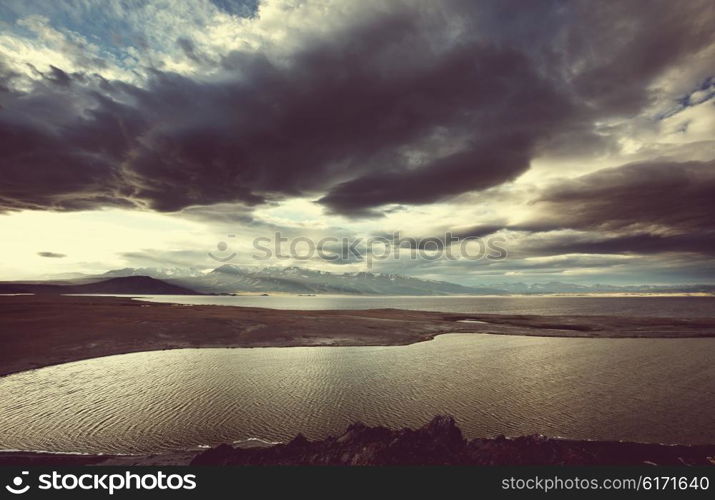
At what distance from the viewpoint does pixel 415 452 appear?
578 inches

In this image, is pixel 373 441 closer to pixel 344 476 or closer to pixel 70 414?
pixel 344 476

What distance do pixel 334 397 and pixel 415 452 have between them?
48.3 ft

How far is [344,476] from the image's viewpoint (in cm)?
1080

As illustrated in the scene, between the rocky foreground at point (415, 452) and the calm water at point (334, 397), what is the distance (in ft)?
16.9

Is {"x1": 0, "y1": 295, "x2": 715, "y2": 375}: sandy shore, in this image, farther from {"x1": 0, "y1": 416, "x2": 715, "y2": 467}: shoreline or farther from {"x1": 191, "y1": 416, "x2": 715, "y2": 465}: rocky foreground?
{"x1": 191, "y1": 416, "x2": 715, "y2": 465}: rocky foreground

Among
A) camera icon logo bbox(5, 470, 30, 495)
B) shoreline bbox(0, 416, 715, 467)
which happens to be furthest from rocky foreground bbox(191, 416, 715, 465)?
camera icon logo bbox(5, 470, 30, 495)

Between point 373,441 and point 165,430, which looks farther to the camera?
point 165,430

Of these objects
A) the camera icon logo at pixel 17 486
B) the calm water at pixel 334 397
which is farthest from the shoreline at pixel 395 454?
the camera icon logo at pixel 17 486

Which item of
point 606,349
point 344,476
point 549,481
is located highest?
point 344,476

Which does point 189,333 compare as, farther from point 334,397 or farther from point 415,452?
point 415,452

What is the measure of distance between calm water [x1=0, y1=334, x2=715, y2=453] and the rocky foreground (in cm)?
514

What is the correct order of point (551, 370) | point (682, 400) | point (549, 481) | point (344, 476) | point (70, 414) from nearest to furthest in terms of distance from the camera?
point (344, 476)
point (549, 481)
point (70, 414)
point (682, 400)
point (551, 370)

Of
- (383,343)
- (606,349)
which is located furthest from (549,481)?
(606,349)

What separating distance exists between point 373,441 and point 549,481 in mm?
6914
